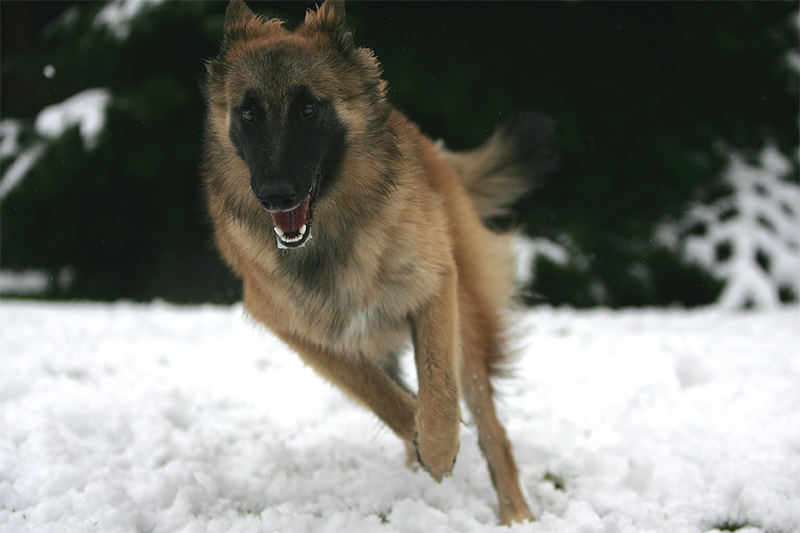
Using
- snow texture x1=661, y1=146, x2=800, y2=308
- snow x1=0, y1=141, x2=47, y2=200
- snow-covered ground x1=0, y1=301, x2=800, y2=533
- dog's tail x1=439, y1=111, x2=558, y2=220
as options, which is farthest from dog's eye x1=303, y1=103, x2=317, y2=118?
snow texture x1=661, y1=146, x2=800, y2=308

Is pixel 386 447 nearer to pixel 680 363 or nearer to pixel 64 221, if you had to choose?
pixel 680 363

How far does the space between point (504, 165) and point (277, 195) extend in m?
2.07

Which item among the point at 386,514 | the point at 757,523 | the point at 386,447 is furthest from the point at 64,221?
the point at 757,523

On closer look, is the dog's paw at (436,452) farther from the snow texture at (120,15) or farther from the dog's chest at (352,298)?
the snow texture at (120,15)

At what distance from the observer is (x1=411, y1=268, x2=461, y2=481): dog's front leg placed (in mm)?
2801

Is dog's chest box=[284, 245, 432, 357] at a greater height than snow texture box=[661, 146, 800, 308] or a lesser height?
greater

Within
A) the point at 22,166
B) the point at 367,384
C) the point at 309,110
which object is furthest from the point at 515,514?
the point at 22,166

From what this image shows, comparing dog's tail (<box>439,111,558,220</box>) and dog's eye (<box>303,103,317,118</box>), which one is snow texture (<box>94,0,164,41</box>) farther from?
dog's eye (<box>303,103,317,118</box>)

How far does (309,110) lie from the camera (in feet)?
8.61

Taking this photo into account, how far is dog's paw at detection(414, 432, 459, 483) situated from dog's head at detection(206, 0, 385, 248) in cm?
92

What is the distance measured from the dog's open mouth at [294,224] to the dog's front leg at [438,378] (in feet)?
2.15

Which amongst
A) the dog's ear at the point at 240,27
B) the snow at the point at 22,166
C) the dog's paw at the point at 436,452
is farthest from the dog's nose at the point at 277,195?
the snow at the point at 22,166

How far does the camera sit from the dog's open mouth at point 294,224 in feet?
8.23

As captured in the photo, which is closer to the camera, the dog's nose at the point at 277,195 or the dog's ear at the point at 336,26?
the dog's nose at the point at 277,195
